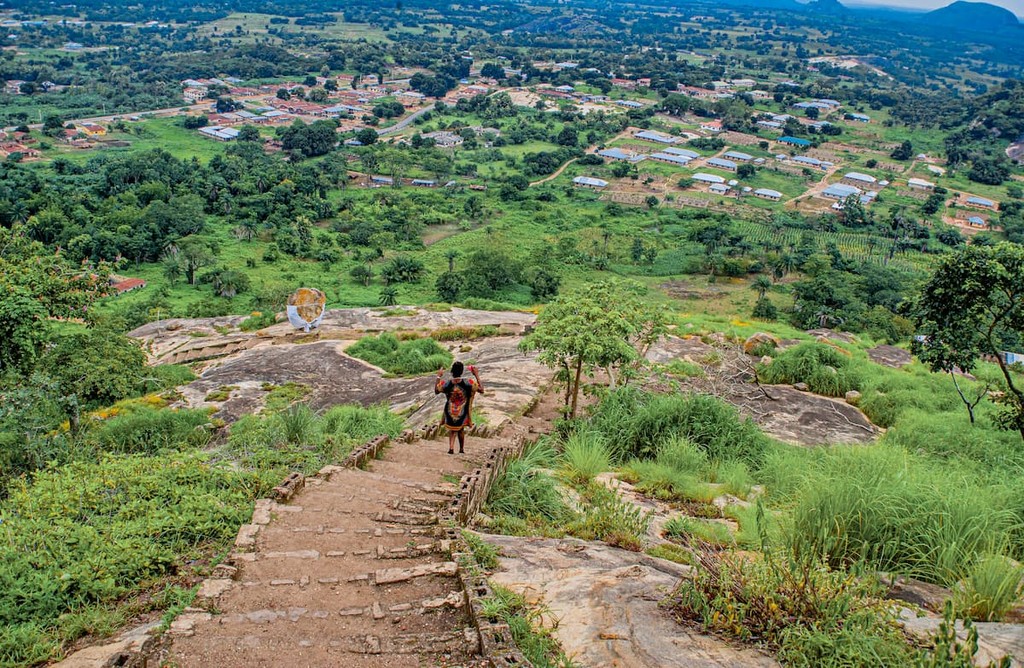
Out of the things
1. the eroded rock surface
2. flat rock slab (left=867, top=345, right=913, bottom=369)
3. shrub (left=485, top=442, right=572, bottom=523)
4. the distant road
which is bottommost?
the eroded rock surface

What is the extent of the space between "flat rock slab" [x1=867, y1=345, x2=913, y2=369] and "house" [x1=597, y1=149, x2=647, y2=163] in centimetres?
4637

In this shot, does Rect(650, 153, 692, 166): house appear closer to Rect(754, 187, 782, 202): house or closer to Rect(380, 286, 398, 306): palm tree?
Rect(754, 187, 782, 202): house

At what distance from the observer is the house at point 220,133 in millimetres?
62438

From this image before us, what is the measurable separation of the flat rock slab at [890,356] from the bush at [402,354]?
10593 millimetres

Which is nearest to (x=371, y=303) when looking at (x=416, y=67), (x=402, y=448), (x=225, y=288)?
(x=225, y=288)

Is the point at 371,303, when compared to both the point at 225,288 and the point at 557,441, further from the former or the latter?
the point at 557,441

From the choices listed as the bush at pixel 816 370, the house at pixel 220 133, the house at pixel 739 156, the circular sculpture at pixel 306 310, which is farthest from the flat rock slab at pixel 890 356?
the house at pixel 220 133

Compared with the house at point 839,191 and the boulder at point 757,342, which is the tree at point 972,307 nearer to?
the boulder at point 757,342

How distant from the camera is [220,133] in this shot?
63219mm

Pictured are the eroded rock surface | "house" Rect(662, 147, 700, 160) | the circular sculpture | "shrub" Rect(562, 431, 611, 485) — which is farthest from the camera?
"house" Rect(662, 147, 700, 160)

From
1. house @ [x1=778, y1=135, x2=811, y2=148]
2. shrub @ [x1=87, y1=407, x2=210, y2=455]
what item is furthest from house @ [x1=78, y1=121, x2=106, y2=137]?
house @ [x1=778, y1=135, x2=811, y2=148]

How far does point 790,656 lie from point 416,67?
108 meters

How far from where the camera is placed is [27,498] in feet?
21.0

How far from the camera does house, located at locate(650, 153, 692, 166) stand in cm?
6194
